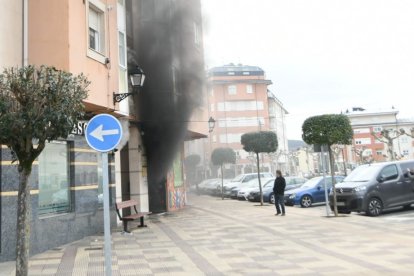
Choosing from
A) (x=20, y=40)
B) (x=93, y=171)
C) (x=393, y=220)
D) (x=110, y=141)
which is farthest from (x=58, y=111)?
(x=393, y=220)

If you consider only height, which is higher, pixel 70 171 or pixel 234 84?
pixel 234 84

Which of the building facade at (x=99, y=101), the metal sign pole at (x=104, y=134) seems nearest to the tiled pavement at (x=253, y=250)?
the building facade at (x=99, y=101)

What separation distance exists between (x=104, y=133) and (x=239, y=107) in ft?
211

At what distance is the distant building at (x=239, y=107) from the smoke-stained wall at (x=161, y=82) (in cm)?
4791

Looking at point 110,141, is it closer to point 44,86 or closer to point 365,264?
point 44,86

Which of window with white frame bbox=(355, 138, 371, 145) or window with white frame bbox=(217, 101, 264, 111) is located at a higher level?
window with white frame bbox=(217, 101, 264, 111)

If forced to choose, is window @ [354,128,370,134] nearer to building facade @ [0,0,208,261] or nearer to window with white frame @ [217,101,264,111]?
window with white frame @ [217,101,264,111]

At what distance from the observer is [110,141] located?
5.44 metres

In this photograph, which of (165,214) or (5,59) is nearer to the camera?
(5,59)

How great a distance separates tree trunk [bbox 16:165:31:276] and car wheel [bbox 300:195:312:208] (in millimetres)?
14511

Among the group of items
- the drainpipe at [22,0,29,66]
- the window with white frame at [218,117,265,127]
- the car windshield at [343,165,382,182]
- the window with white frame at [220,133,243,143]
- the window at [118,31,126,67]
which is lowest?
the car windshield at [343,165,382,182]

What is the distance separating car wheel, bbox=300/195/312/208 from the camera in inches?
715

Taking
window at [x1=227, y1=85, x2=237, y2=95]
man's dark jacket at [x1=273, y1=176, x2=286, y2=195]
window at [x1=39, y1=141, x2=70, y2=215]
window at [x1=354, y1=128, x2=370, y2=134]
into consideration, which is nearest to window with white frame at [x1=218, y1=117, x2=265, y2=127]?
window at [x1=227, y1=85, x2=237, y2=95]

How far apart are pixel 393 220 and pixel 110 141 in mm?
9294
